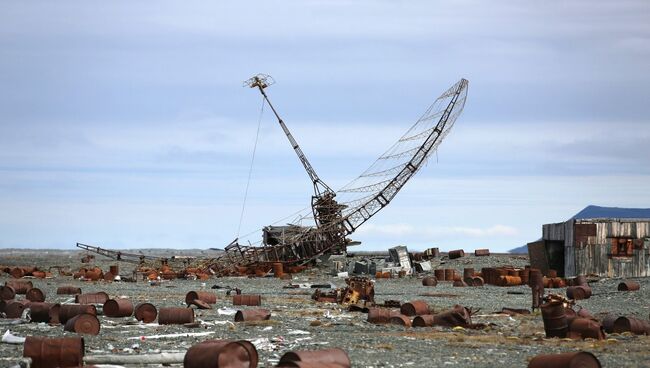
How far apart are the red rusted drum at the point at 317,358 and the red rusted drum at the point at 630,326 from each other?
8006 mm

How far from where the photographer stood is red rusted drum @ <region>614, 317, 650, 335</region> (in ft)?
66.1

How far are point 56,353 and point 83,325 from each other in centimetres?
492

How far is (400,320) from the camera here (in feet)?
71.9

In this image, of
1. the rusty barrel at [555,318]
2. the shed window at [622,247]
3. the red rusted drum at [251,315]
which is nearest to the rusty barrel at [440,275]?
the shed window at [622,247]

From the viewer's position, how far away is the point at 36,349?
47.1 ft

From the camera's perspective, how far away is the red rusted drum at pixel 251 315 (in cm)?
2212

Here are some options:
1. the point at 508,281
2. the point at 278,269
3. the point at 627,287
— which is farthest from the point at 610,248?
the point at 278,269

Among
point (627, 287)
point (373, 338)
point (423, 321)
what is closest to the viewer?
point (373, 338)

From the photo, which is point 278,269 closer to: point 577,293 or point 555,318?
point 577,293

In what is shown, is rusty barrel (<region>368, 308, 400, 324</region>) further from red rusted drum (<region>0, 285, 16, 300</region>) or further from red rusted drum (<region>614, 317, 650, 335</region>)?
red rusted drum (<region>0, 285, 16, 300</region>)

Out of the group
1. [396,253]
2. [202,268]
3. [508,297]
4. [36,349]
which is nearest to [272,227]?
[202,268]

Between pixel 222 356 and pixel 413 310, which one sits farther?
pixel 413 310

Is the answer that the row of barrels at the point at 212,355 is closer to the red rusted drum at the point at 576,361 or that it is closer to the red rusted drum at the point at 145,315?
the red rusted drum at the point at 576,361

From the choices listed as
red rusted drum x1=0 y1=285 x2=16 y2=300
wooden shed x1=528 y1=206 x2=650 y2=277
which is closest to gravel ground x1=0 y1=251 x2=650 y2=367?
red rusted drum x1=0 y1=285 x2=16 y2=300
